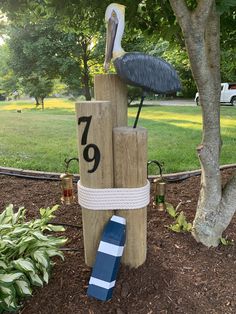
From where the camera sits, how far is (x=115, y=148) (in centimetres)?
176

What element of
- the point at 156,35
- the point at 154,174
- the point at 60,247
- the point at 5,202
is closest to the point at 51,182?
the point at 5,202

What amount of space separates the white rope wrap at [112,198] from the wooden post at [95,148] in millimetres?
35

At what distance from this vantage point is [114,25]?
166cm

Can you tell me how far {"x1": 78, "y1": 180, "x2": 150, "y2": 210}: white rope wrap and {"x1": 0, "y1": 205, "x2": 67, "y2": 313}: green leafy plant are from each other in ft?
1.28

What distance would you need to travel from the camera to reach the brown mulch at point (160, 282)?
173 cm

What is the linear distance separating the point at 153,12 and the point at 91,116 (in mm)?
1543

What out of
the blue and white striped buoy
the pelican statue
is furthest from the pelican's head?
the blue and white striped buoy

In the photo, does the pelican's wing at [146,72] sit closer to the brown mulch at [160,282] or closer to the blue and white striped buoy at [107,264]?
the blue and white striped buoy at [107,264]

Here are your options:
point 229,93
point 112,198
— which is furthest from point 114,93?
point 229,93

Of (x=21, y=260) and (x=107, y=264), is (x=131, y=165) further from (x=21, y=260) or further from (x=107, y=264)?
(x=21, y=260)

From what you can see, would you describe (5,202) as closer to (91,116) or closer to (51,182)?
(51,182)

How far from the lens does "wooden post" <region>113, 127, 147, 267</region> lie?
1.73m

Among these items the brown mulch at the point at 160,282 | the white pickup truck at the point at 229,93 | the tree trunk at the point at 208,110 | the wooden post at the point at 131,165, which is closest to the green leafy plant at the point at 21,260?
the brown mulch at the point at 160,282

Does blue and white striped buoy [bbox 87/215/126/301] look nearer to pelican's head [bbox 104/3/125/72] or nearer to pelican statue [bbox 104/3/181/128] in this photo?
pelican statue [bbox 104/3/181/128]
